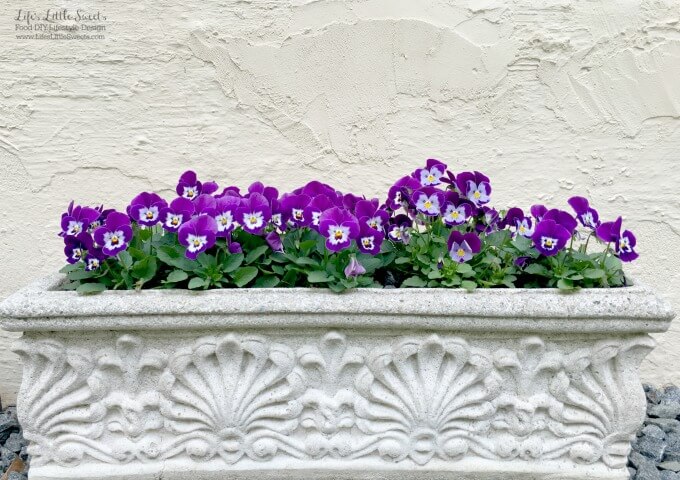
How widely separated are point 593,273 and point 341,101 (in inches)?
46.7

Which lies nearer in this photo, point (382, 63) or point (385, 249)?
point (385, 249)

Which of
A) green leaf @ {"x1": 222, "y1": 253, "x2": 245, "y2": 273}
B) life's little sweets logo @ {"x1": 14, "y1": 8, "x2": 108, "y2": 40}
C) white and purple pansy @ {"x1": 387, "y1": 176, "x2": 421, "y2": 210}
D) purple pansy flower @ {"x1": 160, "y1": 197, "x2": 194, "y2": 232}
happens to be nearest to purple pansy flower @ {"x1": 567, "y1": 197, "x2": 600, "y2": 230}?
white and purple pansy @ {"x1": 387, "y1": 176, "x2": 421, "y2": 210}

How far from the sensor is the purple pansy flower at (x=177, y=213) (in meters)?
1.67

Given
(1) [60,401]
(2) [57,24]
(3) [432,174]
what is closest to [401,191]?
(3) [432,174]

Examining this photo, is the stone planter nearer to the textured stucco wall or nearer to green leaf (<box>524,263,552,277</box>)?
green leaf (<box>524,263,552,277</box>)

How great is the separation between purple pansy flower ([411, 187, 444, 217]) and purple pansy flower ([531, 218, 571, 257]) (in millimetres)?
264

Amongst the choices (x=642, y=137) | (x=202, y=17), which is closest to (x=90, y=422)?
(x=202, y=17)

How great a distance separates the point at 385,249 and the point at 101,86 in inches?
52.6

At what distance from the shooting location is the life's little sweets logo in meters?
2.31

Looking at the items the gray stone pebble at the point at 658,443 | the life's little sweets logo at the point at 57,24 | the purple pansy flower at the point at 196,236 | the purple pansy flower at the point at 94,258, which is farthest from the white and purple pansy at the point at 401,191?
the life's little sweets logo at the point at 57,24

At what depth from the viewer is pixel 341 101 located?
2391mm

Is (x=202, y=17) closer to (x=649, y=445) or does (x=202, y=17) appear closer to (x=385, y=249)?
(x=385, y=249)

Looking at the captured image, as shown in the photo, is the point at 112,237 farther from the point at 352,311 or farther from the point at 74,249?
the point at 352,311

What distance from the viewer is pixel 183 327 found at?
1544mm
